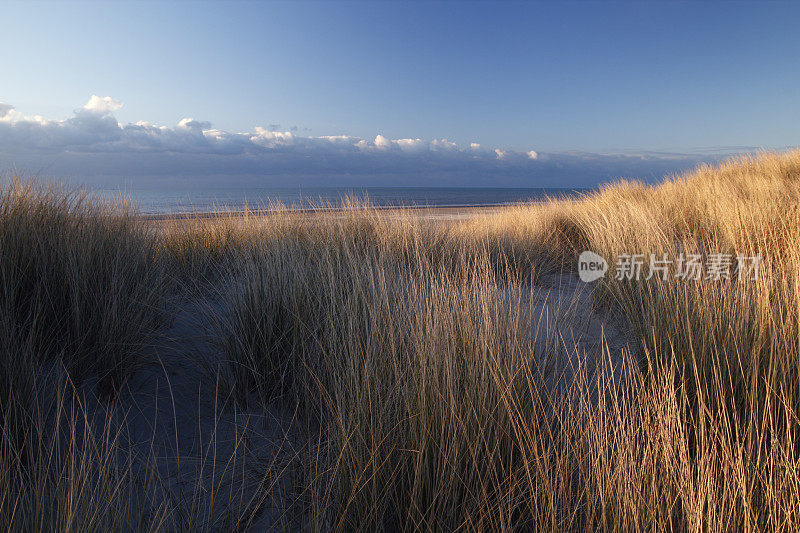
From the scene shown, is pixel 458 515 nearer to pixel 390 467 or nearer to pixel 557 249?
pixel 390 467

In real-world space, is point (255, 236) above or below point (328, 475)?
above

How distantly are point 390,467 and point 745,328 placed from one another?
1.65 meters

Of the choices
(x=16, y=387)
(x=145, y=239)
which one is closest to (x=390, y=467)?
(x=16, y=387)

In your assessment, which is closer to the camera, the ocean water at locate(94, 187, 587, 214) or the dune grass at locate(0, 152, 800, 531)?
the dune grass at locate(0, 152, 800, 531)

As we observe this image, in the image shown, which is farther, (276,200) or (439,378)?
(276,200)

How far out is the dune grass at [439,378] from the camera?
1.11m

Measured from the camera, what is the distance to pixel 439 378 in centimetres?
157

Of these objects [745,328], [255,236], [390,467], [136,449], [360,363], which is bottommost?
[136,449]

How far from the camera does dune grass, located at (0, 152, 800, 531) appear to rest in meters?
1.11

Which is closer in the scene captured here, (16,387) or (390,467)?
(390,467)

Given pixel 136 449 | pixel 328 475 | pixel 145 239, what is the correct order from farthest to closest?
pixel 145 239 < pixel 136 449 < pixel 328 475

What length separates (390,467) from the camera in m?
1.25

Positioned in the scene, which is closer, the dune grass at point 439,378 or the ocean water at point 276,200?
the dune grass at point 439,378

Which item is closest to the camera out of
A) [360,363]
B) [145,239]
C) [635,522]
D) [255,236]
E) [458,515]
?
[635,522]
